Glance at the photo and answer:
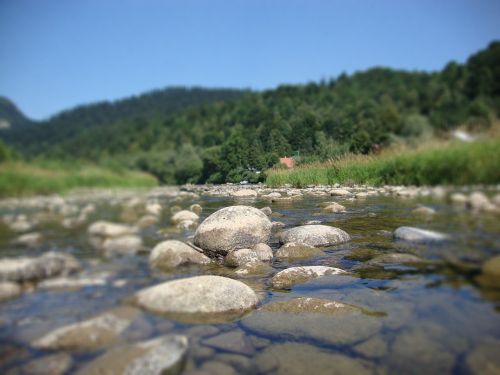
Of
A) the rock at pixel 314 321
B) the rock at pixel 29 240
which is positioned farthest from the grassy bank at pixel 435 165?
the rock at pixel 29 240

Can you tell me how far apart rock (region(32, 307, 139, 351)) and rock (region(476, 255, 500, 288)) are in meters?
2.57

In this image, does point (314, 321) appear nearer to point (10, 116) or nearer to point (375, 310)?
point (375, 310)

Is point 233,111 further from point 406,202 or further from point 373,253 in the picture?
point 406,202

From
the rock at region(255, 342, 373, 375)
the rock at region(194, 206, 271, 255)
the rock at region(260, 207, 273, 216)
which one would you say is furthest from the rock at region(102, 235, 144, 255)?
the rock at region(260, 207, 273, 216)

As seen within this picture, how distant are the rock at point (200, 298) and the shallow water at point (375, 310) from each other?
0.12m

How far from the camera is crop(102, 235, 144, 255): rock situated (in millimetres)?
2715

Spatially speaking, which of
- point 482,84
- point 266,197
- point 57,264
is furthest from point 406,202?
point 266,197

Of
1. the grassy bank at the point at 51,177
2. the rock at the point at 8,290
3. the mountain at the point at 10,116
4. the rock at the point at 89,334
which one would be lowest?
the rock at the point at 89,334

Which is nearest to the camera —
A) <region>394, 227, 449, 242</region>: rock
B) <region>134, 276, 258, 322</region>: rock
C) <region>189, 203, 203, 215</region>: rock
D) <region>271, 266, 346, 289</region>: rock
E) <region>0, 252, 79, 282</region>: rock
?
<region>0, 252, 79, 282</region>: rock

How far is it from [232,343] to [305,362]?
0.78m

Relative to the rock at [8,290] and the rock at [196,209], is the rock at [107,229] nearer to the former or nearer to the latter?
the rock at [8,290]

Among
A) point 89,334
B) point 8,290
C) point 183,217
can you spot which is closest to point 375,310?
point 89,334

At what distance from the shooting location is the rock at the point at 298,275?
18.0 feet

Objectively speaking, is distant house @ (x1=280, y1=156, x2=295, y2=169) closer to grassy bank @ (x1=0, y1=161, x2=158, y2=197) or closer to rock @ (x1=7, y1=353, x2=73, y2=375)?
grassy bank @ (x1=0, y1=161, x2=158, y2=197)
